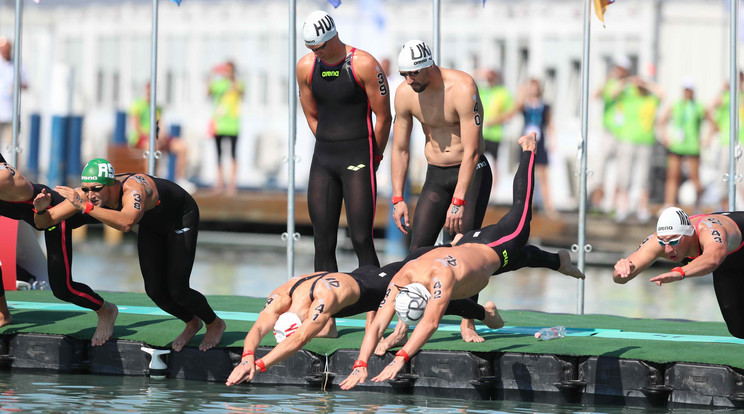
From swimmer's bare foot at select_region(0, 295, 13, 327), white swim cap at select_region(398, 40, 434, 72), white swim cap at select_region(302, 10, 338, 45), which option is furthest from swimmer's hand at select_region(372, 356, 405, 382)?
swimmer's bare foot at select_region(0, 295, 13, 327)

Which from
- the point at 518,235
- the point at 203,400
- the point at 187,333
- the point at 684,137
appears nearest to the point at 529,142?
the point at 518,235

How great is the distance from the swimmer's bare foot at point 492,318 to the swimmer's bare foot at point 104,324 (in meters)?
3.46

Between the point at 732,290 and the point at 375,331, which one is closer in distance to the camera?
the point at 375,331

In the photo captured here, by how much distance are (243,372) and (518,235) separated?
3.01 metres

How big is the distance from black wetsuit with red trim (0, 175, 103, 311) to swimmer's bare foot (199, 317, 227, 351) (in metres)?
1.08

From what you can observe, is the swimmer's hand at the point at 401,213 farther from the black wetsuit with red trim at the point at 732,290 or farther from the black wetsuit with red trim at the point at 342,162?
the black wetsuit with red trim at the point at 732,290

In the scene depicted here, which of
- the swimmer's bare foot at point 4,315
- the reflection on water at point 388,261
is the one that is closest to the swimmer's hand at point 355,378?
the swimmer's bare foot at point 4,315

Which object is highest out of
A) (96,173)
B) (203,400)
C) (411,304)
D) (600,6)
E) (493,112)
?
(600,6)

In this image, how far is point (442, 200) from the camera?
496 inches

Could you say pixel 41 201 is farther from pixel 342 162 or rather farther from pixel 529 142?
pixel 529 142

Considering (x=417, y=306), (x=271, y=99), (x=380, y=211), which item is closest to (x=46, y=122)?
(x=271, y=99)

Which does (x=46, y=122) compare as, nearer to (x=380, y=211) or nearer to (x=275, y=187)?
(x=275, y=187)

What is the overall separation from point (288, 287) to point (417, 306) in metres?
1.25

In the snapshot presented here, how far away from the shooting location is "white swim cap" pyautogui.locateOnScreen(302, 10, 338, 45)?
12258mm
